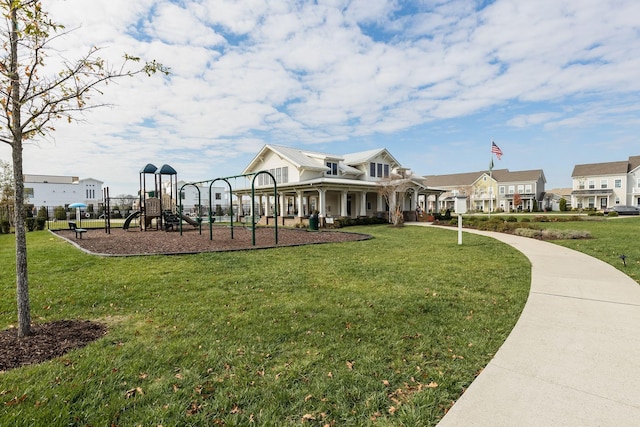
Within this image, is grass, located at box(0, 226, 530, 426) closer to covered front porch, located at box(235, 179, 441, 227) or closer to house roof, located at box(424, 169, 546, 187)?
covered front porch, located at box(235, 179, 441, 227)

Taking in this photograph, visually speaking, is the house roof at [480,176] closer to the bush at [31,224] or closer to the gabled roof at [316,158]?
the gabled roof at [316,158]

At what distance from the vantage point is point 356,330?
13.7 feet

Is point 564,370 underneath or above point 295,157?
underneath

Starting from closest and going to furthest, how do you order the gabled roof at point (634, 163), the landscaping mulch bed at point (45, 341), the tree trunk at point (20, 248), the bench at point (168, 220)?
the landscaping mulch bed at point (45, 341)
the tree trunk at point (20, 248)
the bench at point (168, 220)
the gabled roof at point (634, 163)

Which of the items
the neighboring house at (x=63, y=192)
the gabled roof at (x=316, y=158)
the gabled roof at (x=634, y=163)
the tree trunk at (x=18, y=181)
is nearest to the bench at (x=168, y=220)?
the gabled roof at (x=316, y=158)

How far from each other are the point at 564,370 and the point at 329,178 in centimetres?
2370

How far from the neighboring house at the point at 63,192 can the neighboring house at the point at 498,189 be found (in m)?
61.4

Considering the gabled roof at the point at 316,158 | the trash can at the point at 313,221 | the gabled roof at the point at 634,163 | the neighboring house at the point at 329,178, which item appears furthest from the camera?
the gabled roof at the point at 634,163

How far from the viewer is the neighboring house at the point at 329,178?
84.4 ft

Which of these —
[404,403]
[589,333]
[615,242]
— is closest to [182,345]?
[404,403]

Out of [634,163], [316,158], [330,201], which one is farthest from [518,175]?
[316,158]

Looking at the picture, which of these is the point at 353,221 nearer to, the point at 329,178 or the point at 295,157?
the point at 329,178

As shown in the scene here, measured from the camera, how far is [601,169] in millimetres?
52906

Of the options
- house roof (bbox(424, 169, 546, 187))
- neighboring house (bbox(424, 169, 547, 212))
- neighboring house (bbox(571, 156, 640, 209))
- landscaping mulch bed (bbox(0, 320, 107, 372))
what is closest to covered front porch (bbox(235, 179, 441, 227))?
landscaping mulch bed (bbox(0, 320, 107, 372))
